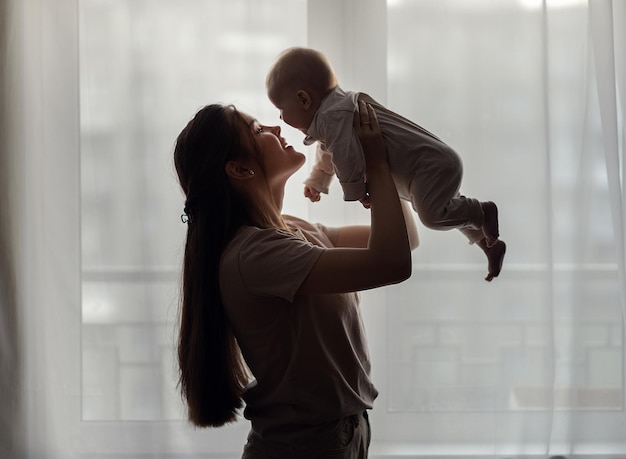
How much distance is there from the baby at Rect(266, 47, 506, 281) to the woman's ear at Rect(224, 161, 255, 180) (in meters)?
0.17

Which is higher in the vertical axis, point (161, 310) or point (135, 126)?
point (135, 126)

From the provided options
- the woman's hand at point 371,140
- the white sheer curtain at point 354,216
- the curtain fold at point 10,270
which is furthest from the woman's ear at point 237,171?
the curtain fold at point 10,270

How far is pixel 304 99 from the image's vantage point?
1.49m

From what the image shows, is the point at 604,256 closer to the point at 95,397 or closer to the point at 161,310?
the point at 161,310

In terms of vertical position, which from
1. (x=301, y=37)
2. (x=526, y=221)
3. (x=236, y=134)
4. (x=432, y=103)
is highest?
(x=301, y=37)

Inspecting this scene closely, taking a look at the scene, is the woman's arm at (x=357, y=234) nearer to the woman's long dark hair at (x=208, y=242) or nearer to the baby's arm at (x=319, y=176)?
the baby's arm at (x=319, y=176)

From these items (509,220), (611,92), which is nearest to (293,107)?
(509,220)

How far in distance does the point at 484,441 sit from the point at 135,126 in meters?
1.52

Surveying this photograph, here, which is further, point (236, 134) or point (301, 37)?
point (301, 37)

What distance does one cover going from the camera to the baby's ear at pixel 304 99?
1.48 m

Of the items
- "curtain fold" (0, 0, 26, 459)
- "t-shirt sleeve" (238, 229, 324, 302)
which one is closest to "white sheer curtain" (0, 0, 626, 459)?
"curtain fold" (0, 0, 26, 459)

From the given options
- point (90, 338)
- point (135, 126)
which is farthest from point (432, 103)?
point (90, 338)

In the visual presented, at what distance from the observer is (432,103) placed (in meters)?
2.21

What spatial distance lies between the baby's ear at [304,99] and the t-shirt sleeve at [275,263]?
0.32 m
